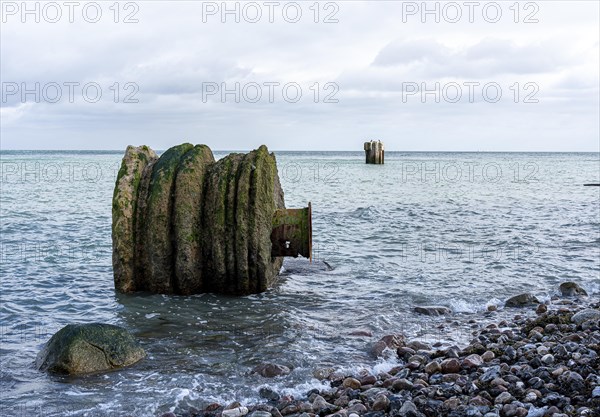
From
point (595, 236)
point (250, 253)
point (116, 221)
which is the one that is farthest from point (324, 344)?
point (595, 236)

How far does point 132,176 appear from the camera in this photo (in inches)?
420

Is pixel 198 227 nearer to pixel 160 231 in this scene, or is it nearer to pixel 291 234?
pixel 160 231

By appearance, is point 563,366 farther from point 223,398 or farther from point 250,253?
point 250,253

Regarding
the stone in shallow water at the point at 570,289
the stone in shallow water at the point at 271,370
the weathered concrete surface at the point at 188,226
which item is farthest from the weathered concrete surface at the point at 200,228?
the stone in shallow water at the point at 570,289

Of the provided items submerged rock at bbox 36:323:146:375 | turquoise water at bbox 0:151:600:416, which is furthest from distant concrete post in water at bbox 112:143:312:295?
submerged rock at bbox 36:323:146:375

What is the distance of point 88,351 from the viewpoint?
7.34 metres

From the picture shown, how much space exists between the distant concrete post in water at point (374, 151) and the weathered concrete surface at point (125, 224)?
219 ft

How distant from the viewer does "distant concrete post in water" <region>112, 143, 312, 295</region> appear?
10391 millimetres

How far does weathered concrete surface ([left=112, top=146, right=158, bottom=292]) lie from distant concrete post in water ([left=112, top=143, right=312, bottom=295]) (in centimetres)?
2

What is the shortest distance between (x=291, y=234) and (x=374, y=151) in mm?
68296

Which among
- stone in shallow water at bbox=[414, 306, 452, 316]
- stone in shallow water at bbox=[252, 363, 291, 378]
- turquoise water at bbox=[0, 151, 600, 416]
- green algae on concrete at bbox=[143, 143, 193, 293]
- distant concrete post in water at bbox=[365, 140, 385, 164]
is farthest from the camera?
distant concrete post in water at bbox=[365, 140, 385, 164]

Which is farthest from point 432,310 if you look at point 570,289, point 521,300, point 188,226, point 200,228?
point 188,226

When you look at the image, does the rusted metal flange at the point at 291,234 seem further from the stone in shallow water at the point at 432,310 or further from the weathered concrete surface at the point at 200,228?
the stone in shallow water at the point at 432,310

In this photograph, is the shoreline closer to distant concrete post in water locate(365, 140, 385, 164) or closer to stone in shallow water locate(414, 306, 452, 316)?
stone in shallow water locate(414, 306, 452, 316)
